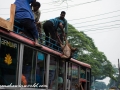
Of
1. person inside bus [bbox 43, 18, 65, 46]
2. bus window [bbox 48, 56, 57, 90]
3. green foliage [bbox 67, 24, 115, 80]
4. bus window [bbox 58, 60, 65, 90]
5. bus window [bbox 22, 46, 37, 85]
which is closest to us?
bus window [bbox 22, 46, 37, 85]

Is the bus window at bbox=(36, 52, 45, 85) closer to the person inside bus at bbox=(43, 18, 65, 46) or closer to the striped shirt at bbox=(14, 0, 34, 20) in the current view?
the striped shirt at bbox=(14, 0, 34, 20)

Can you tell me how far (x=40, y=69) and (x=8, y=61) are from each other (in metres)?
1.28

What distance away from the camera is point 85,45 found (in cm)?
2980

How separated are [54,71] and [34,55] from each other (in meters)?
1.26

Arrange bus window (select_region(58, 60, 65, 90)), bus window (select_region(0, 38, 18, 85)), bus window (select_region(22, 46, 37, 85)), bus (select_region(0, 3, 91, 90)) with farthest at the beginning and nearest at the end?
bus window (select_region(58, 60, 65, 90)), bus window (select_region(22, 46, 37, 85)), bus (select_region(0, 3, 91, 90)), bus window (select_region(0, 38, 18, 85))

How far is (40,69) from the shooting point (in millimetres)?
5227

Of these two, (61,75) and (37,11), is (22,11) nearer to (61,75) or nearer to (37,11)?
(37,11)

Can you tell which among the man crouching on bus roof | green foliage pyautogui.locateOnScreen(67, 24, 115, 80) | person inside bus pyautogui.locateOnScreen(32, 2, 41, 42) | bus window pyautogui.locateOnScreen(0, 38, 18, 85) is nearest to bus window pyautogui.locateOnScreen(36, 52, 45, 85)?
the man crouching on bus roof

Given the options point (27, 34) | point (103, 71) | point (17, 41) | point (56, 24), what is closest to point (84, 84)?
point (56, 24)

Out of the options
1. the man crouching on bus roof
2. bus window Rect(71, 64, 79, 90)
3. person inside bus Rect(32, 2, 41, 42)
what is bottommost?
bus window Rect(71, 64, 79, 90)

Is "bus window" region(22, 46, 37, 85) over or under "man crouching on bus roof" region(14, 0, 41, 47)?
under

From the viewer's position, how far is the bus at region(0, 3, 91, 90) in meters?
4.03

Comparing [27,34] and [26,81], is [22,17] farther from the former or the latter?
[26,81]

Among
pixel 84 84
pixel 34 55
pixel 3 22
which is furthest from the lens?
pixel 84 84
